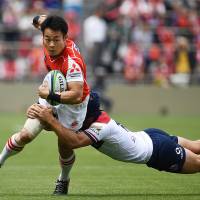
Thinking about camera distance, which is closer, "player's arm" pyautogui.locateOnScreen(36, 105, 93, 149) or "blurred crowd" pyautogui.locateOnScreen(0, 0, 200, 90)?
"player's arm" pyautogui.locateOnScreen(36, 105, 93, 149)

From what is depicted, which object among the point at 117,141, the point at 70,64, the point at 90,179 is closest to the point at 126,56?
the point at 90,179

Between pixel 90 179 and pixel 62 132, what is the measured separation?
2.40m

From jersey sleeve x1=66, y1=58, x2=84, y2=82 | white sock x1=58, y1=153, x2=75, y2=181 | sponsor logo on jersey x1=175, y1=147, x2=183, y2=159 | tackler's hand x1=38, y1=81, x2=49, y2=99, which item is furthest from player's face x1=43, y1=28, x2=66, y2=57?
sponsor logo on jersey x1=175, y1=147, x2=183, y2=159

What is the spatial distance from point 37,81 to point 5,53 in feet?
4.55

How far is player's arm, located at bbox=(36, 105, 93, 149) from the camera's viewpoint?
906cm

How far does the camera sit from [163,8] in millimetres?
27547

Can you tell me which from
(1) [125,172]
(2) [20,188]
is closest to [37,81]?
(1) [125,172]

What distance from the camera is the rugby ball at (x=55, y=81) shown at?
908 cm

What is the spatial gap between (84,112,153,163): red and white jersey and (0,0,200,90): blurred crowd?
16.2 meters

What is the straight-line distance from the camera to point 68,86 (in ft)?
29.9

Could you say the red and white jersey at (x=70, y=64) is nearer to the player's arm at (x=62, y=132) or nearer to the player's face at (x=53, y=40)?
the player's face at (x=53, y=40)

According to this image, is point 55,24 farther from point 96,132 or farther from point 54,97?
point 96,132

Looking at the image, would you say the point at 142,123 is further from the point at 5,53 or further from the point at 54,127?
the point at 54,127

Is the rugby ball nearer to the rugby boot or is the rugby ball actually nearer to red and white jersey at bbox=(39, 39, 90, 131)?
red and white jersey at bbox=(39, 39, 90, 131)
